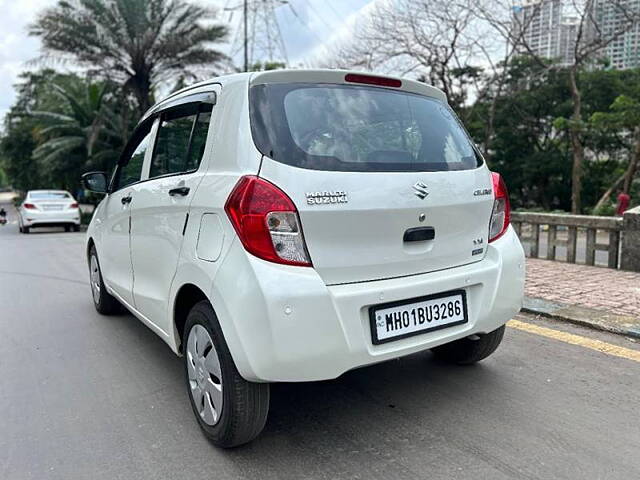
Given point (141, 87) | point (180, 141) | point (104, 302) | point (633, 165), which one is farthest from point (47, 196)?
point (633, 165)

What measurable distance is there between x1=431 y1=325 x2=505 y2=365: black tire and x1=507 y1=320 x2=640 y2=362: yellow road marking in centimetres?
97

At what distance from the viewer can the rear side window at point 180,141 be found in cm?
302

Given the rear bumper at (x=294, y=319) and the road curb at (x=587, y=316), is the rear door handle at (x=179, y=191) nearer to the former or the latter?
the rear bumper at (x=294, y=319)

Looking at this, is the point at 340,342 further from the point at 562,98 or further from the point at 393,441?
the point at 562,98

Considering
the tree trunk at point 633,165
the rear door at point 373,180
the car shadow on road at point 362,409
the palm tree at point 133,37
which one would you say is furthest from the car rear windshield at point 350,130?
the palm tree at point 133,37

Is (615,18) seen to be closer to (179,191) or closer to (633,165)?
(633,165)

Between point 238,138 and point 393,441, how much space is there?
5.43 ft

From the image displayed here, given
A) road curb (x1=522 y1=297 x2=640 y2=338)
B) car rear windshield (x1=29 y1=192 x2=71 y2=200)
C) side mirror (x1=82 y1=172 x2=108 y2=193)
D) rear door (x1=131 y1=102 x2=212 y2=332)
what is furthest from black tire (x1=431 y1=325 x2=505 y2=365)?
car rear windshield (x1=29 y1=192 x2=71 y2=200)

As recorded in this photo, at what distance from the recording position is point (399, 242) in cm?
270

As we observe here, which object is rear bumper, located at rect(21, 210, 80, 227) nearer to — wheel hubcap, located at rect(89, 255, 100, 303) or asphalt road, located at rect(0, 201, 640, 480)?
wheel hubcap, located at rect(89, 255, 100, 303)

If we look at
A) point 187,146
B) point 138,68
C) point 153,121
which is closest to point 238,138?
point 187,146

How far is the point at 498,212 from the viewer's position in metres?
3.23

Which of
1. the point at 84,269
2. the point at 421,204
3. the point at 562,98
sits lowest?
the point at 84,269

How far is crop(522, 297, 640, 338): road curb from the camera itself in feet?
14.3
